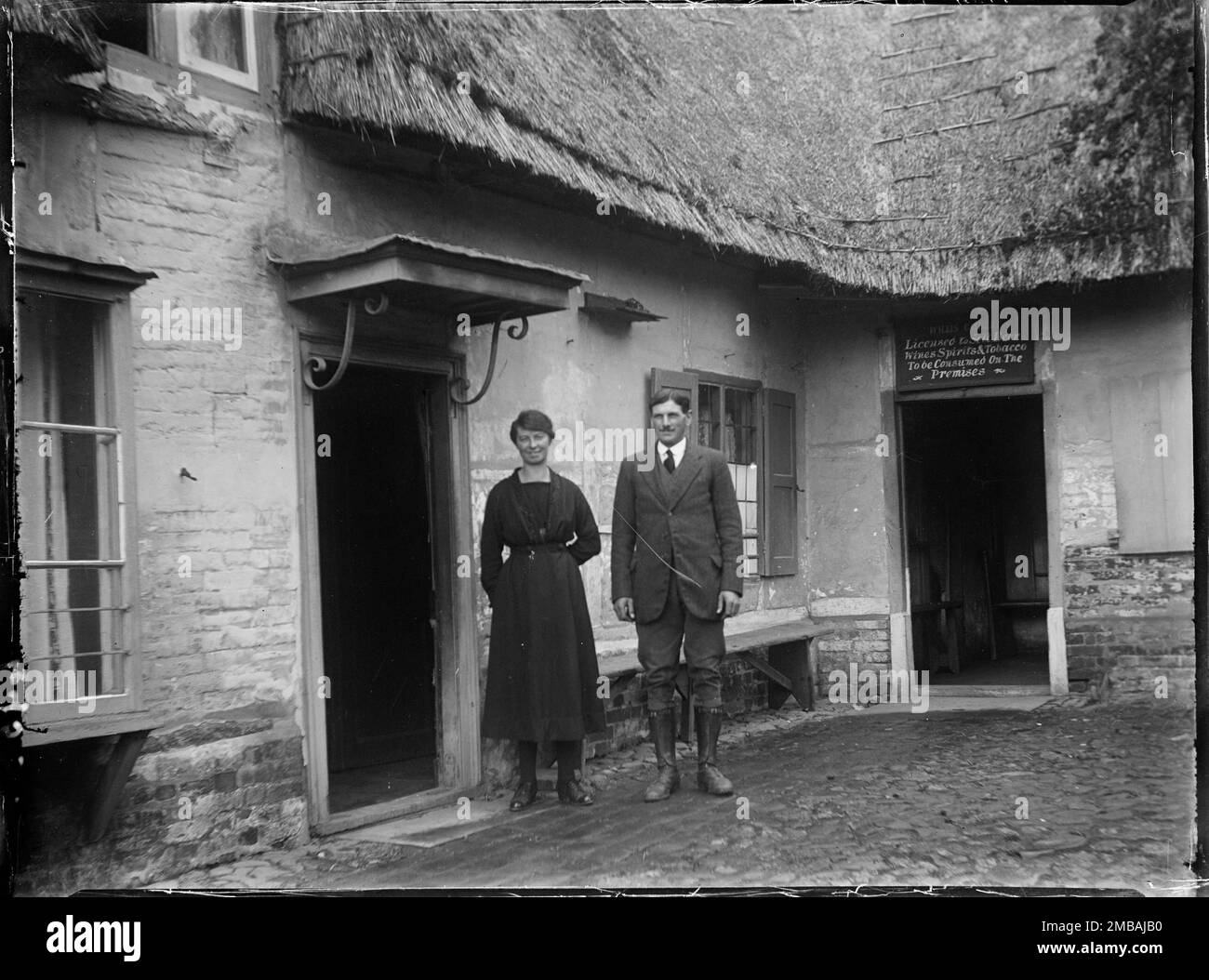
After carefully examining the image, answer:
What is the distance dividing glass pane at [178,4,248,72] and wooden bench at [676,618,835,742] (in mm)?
5022

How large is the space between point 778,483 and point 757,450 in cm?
40

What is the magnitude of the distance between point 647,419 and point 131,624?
3.92 metres

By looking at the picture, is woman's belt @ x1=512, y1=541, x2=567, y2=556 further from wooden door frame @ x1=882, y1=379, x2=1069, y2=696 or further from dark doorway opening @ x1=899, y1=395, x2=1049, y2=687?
dark doorway opening @ x1=899, y1=395, x2=1049, y2=687

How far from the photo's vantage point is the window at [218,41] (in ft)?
16.7

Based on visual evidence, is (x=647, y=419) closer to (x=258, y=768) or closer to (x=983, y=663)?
(x=258, y=768)

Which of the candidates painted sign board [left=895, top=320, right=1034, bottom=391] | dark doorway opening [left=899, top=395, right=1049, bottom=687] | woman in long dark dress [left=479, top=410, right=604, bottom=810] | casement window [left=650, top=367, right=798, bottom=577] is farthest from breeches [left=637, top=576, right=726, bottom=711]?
dark doorway opening [left=899, top=395, right=1049, bottom=687]

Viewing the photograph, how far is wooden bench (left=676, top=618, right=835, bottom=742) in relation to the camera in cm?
874

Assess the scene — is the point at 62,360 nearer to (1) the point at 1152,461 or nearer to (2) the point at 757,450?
(2) the point at 757,450

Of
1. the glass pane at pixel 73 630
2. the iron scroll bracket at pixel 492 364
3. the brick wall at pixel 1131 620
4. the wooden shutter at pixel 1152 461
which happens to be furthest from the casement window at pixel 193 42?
the brick wall at pixel 1131 620

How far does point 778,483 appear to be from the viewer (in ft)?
31.6

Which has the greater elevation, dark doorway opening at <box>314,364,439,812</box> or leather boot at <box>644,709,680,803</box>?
dark doorway opening at <box>314,364,439,812</box>

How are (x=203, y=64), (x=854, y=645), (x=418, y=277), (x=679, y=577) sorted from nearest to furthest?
(x=203, y=64)
(x=418, y=277)
(x=679, y=577)
(x=854, y=645)

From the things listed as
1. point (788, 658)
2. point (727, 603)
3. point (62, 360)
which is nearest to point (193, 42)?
point (62, 360)

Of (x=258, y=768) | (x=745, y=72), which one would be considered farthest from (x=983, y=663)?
(x=258, y=768)
